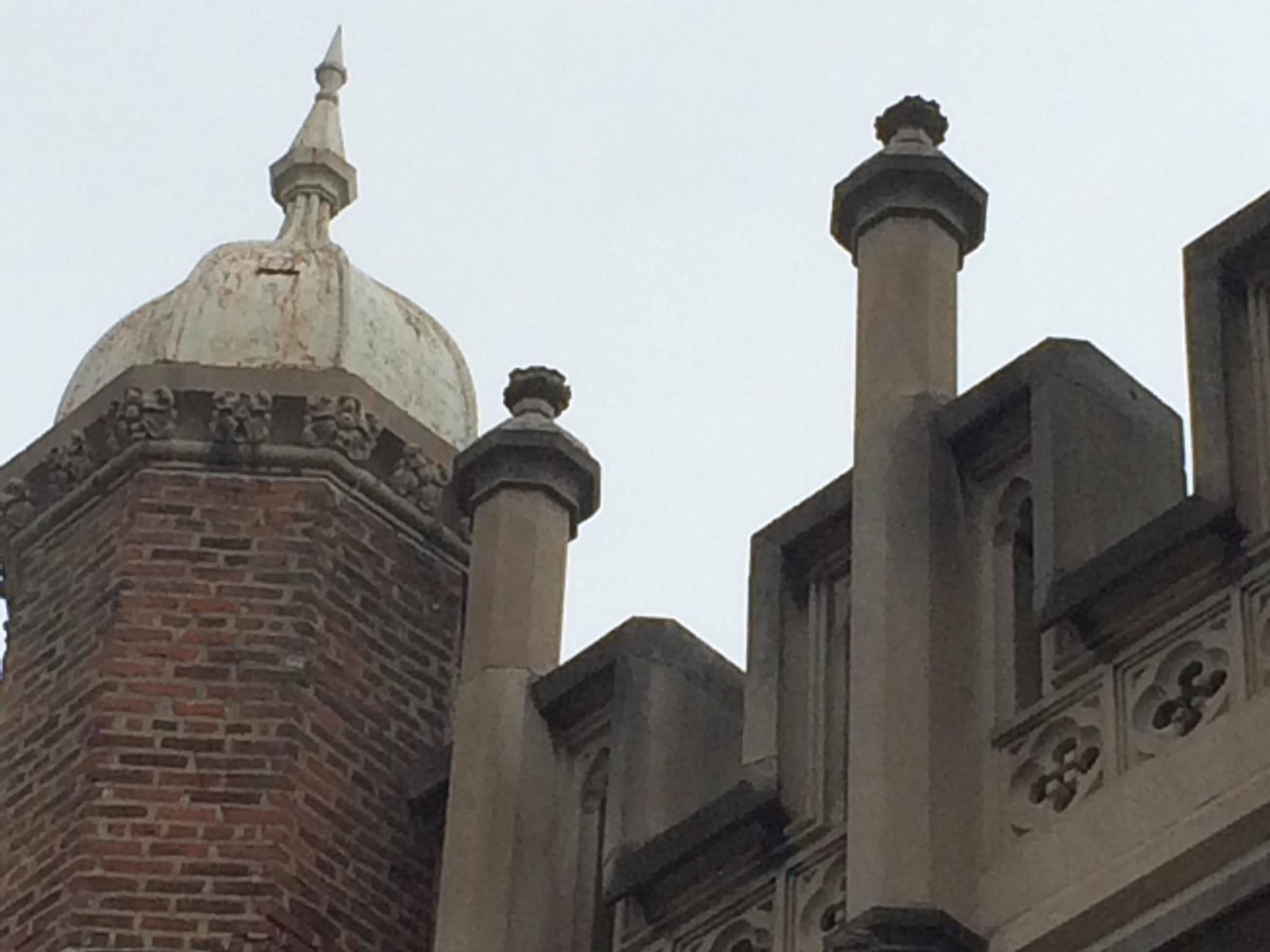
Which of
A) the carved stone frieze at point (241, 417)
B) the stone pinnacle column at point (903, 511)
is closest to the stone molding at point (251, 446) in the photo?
the carved stone frieze at point (241, 417)

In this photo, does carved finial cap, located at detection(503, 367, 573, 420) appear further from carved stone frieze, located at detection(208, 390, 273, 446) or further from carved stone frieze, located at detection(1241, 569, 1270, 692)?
carved stone frieze, located at detection(1241, 569, 1270, 692)

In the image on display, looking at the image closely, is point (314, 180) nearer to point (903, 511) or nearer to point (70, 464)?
point (70, 464)

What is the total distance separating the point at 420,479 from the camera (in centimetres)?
1319

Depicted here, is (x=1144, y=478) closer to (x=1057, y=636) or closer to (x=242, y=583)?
(x=1057, y=636)

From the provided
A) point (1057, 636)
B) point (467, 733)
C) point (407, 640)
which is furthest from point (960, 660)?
point (407, 640)

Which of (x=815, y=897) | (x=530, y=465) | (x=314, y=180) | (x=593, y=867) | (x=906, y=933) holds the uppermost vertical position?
(x=314, y=180)

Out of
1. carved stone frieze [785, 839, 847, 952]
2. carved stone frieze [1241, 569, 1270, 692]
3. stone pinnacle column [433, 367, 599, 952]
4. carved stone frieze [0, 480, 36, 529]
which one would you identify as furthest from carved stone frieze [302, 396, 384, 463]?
carved stone frieze [1241, 569, 1270, 692]

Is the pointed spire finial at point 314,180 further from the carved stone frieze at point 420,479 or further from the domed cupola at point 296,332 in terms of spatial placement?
the carved stone frieze at point 420,479

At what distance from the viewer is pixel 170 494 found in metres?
13.0

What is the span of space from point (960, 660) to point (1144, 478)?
0.69 meters

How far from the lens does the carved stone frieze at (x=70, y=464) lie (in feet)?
43.3

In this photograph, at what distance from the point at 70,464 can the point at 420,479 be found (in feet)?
3.83

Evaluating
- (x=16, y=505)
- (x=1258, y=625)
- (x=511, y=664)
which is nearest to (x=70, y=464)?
(x=16, y=505)

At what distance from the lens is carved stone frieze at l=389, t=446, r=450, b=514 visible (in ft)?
43.1
